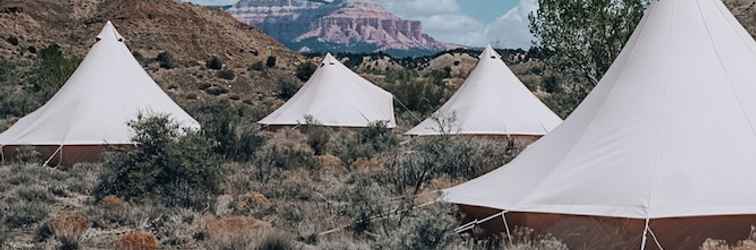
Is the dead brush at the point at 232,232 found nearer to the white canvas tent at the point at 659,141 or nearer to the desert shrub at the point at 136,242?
the desert shrub at the point at 136,242

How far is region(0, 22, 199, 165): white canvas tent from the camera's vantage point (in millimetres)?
18797

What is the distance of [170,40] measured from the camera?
56938mm

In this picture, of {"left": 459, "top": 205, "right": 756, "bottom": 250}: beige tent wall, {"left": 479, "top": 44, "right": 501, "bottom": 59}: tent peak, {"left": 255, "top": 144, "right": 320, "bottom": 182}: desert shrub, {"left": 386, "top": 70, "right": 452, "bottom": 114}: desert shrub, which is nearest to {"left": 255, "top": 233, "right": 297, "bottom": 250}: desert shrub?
{"left": 459, "top": 205, "right": 756, "bottom": 250}: beige tent wall

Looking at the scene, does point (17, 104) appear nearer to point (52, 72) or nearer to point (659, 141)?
point (52, 72)

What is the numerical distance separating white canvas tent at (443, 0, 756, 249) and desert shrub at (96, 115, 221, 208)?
15.6ft

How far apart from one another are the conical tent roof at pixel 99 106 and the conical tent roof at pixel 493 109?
695 cm

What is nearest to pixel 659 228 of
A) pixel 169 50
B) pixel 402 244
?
pixel 402 244

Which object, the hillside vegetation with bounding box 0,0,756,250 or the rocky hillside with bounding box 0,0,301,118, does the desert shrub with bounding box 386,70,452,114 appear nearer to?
the hillside vegetation with bounding box 0,0,756,250

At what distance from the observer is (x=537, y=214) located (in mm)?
Result: 9359

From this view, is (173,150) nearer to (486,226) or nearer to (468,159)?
(468,159)

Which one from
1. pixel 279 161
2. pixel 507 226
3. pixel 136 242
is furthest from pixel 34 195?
pixel 507 226

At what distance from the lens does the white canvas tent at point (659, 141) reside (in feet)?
29.2

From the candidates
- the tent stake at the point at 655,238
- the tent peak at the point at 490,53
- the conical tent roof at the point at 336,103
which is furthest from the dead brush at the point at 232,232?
the conical tent roof at the point at 336,103

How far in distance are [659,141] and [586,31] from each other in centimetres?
1067
